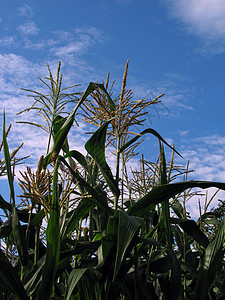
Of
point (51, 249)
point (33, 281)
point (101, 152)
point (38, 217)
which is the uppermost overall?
point (101, 152)

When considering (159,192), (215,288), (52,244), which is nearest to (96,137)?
(159,192)

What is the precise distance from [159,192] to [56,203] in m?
0.46

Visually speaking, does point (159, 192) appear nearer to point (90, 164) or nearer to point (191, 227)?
point (191, 227)

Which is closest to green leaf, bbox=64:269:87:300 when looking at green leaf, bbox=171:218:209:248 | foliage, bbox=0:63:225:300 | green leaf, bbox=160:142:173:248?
foliage, bbox=0:63:225:300

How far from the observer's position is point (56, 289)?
6.04ft

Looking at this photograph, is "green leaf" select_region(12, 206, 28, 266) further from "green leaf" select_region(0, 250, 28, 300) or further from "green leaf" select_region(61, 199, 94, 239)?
"green leaf" select_region(61, 199, 94, 239)

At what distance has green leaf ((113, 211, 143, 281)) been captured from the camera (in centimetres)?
134

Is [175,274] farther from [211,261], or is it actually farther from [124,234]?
[124,234]

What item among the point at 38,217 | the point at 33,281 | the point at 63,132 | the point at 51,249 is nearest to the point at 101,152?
the point at 63,132

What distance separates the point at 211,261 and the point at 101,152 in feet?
2.43

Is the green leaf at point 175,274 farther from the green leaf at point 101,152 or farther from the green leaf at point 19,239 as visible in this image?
the green leaf at point 19,239

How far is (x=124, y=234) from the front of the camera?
136 cm

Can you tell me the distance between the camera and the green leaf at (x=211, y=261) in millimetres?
1622

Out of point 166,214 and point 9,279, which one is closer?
point 9,279
